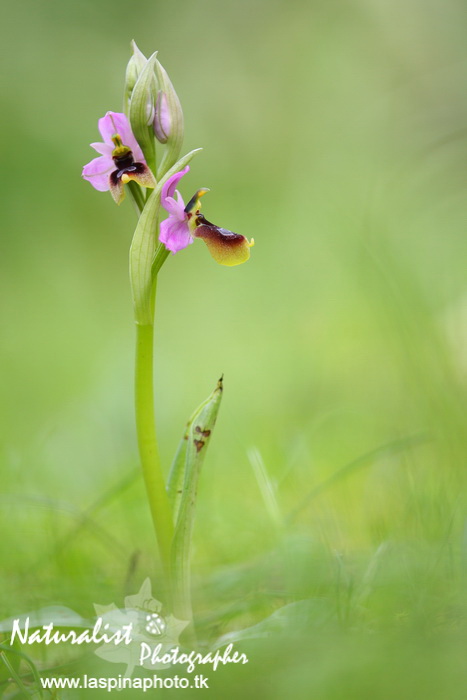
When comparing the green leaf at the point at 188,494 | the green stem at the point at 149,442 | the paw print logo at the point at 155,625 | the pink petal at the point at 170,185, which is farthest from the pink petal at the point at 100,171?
the paw print logo at the point at 155,625

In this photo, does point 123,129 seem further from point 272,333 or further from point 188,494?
point 272,333

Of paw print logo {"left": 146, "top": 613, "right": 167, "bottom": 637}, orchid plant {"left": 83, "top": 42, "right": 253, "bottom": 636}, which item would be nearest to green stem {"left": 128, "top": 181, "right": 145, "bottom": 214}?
orchid plant {"left": 83, "top": 42, "right": 253, "bottom": 636}

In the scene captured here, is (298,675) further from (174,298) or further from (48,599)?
(174,298)

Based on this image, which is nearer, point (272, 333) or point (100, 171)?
point (100, 171)

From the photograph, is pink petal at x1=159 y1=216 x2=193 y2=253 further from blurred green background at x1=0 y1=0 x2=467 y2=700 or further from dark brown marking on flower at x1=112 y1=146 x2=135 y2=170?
blurred green background at x1=0 y1=0 x2=467 y2=700

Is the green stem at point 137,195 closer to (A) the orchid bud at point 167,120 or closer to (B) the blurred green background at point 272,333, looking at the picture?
(A) the orchid bud at point 167,120

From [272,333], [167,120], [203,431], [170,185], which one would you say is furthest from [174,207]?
[272,333]
